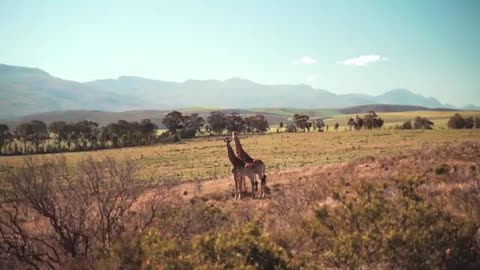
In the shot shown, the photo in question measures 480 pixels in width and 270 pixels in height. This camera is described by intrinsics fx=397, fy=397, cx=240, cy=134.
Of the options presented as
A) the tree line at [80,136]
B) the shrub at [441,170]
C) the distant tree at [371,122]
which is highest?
the shrub at [441,170]

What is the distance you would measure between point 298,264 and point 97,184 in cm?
640

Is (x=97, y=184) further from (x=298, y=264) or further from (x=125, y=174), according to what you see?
(x=298, y=264)

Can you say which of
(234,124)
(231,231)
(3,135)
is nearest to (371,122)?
(234,124)

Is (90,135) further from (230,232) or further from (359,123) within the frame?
(230,232)

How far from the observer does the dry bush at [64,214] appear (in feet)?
30.2

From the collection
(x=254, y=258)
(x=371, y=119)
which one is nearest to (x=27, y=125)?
(x=371, y=119)

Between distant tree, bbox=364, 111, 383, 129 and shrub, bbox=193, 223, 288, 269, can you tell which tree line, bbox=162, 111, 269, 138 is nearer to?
distant tree, bbox=364, 111, 383, 129

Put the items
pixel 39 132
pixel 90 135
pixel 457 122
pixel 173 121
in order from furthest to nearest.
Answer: pixel 173 121
pixel 39 132
pixel 90 135
pixel 457 122

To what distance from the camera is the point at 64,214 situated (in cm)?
986

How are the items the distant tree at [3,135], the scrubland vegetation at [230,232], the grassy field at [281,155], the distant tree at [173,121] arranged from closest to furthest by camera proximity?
the scrubland vegetation at [230,232] → the grassy field at [281,155] → the distant tree at [3,135] → the distant tree at [173,121]

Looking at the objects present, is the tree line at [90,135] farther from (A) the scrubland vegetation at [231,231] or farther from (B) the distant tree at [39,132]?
(A) the scrubland vegetation at [231,231]

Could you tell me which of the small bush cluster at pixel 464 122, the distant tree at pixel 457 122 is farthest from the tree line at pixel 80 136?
the small bush cluster at pixel 464 122

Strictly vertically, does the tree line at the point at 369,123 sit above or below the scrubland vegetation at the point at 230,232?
below

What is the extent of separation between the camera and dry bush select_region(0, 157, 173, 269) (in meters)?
9.22
